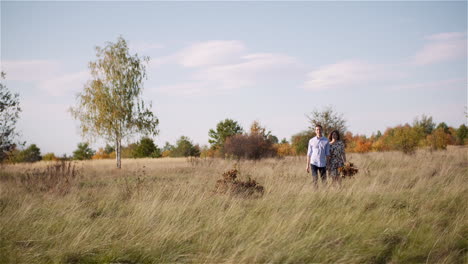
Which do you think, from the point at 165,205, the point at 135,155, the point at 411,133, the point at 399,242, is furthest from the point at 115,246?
the point at 135,155

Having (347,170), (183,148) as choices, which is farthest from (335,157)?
(183,148)

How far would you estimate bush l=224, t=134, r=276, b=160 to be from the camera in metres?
27.8

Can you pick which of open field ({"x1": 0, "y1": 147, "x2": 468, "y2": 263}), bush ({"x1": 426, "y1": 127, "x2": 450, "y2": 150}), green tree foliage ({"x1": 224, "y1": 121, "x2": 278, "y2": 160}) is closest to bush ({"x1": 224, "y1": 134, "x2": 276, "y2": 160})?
green tree foliage ({"x1": 224, "y1": 121, "x2": 278, "y2": 160})

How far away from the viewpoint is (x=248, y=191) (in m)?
7.45

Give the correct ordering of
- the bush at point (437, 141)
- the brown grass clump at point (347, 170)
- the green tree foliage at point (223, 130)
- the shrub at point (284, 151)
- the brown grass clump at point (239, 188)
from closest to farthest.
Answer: the brown grass clump at point (239, 188) < the brown grass clump at point (347, 170) < the bush at point (437, 141) < the shrub at point (284, 151) < the green tree foliage at point (223, 130)

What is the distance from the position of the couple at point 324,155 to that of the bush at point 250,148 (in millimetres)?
18975

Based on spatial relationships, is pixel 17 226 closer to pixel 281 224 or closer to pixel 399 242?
pixel 281 224

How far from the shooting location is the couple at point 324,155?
8.34 metres

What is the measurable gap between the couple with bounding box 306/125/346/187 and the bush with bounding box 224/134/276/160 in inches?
747

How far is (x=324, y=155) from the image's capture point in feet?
27.6

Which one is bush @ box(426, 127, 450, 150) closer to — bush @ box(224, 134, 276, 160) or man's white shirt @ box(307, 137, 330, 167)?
bush @ box(224, 134, 276, 160)

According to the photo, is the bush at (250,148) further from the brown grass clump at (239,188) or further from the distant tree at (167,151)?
the distant tree at (167,151)

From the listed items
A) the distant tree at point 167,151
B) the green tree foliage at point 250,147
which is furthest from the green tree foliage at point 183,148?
the green tree foliage at point 250,147

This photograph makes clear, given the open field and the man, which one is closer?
the open field
